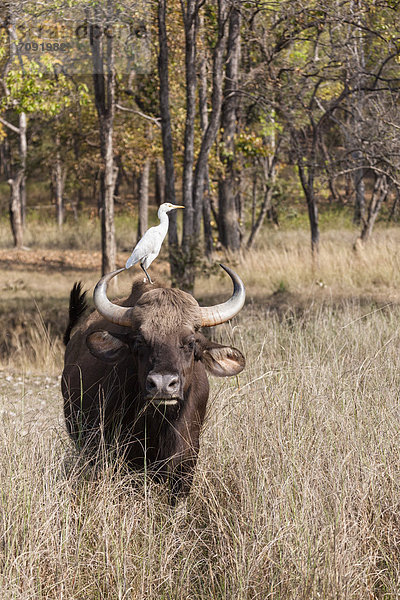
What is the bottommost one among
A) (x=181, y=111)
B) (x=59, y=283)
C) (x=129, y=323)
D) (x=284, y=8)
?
(x=59, y=283)

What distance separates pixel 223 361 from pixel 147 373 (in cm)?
78

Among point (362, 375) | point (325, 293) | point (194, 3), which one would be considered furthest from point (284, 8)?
point (362, 375)

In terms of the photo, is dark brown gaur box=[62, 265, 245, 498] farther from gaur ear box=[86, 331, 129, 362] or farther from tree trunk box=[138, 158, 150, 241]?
tree trunk box=[138, 158, 150, 241]

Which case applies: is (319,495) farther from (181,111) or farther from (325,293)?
(181,111)

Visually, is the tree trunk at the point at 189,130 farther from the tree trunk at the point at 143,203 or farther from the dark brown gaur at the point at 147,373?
the tree trunk at the point at 143,203

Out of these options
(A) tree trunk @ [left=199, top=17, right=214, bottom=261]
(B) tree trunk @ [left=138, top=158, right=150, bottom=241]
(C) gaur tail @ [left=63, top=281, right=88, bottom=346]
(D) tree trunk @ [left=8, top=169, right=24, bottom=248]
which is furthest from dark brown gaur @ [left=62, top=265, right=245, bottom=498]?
(D) tree trunk @ [left=8, top=169, right=24, bottom=248]

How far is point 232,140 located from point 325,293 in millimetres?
5750

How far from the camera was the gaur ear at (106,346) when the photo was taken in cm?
Result: 444

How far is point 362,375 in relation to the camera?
615 centimetres

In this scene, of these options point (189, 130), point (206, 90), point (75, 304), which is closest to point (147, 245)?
point (75, 304)

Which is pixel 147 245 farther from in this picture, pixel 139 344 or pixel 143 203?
pixel 143 203

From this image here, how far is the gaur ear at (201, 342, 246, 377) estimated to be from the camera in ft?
15.2

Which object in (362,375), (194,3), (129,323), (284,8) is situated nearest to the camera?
(129,323)

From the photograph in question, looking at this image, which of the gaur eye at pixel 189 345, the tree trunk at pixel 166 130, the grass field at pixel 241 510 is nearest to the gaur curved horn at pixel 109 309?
the gaur eye at pixel 189 345
